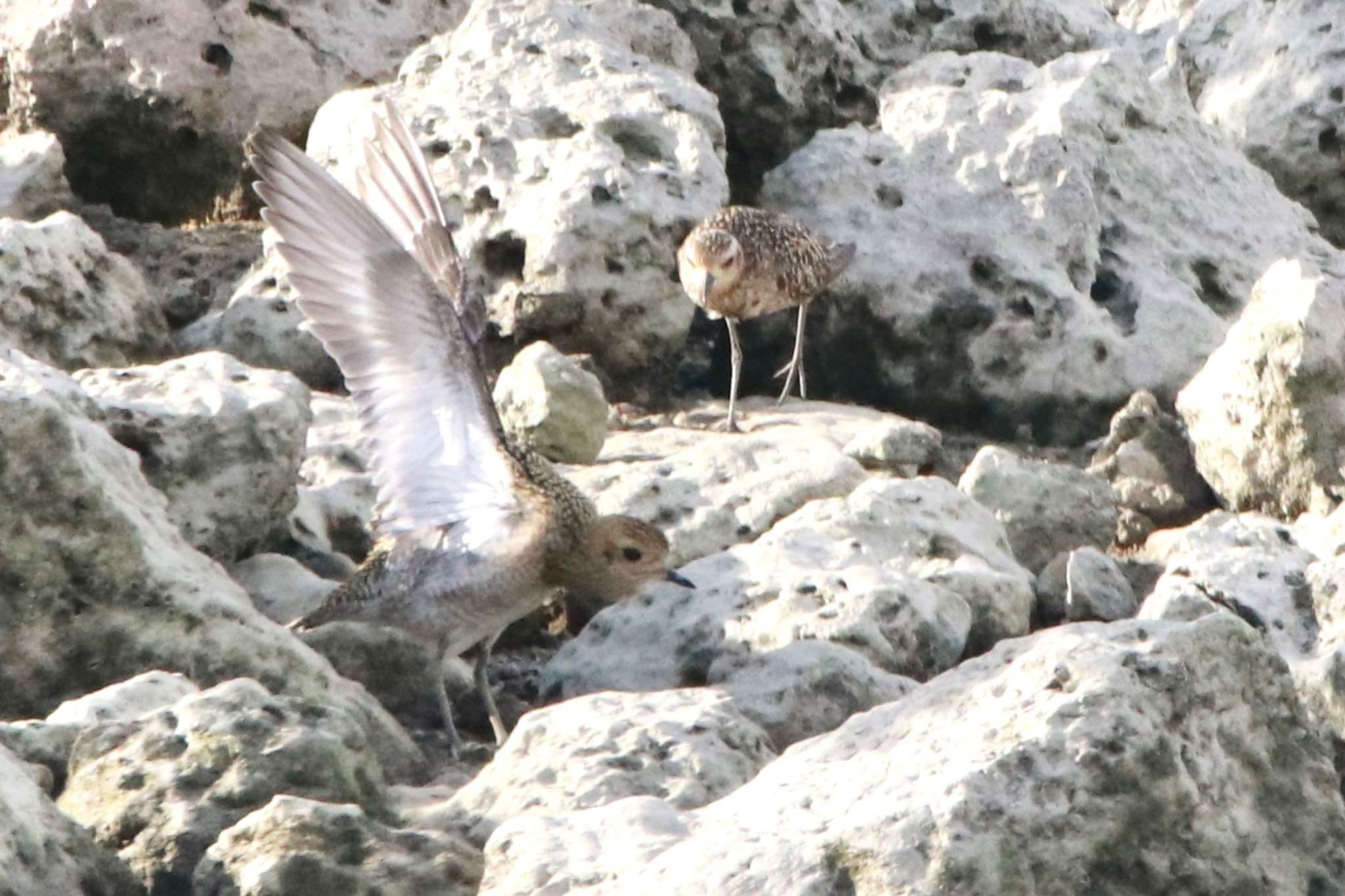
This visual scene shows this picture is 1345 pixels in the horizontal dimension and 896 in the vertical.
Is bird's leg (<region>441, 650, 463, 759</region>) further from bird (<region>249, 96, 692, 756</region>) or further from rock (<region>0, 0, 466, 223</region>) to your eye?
rock (<region>0, 0, 466, 223</region>)

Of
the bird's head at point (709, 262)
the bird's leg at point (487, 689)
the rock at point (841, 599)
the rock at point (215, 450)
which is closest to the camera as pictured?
the rock at point (841, 599)

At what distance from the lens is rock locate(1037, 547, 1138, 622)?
873cm

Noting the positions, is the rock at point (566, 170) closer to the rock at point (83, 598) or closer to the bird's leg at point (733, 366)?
the bird's leg at point (733, 366)

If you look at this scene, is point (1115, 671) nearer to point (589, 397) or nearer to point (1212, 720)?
point (1212, 720)

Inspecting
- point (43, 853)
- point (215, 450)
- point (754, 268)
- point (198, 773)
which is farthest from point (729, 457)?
point (43, 853)

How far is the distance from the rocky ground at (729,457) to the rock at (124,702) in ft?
0.08

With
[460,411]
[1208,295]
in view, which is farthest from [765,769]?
[1208,295]

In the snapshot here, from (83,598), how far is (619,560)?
6.82 feet

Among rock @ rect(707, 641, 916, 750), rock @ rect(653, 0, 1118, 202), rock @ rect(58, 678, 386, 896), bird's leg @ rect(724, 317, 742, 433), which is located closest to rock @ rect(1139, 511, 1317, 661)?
rock @ rect(707, 641, 916, 750)

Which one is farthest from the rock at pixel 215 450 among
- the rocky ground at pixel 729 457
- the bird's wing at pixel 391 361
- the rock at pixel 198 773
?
the rock at pixel 198 773

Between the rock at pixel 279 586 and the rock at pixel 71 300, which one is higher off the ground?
the rock at pixel 71 300

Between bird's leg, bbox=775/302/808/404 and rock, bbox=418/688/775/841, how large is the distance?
4.63 metres

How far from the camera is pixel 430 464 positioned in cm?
875

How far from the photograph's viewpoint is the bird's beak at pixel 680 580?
8.48 metres
